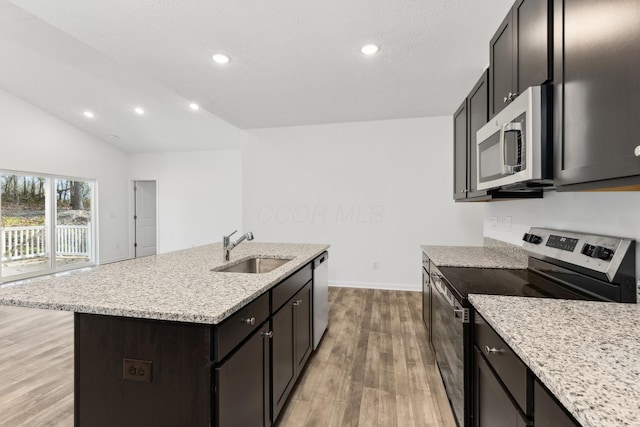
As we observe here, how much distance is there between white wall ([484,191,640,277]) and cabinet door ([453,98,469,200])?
38 cm

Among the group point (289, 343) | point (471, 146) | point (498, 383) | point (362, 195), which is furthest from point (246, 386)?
point (362, 195)

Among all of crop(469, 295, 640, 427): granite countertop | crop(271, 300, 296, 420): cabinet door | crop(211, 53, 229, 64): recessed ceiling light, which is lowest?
crop(271, 300, 296, 420): cabinet door

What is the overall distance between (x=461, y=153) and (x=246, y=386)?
95.3 inches

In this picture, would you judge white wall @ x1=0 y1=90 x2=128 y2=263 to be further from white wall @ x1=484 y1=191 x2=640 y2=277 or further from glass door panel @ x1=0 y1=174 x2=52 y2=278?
white wall @ x1=484 y1=191 x2=640 y2=277

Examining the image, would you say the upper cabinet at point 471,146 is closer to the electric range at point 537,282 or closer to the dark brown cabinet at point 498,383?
the electric range at point 537,282

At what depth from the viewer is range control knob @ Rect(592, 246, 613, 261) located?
127cm

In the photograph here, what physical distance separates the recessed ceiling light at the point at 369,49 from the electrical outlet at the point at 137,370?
265 cm

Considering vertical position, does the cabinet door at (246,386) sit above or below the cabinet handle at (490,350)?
below

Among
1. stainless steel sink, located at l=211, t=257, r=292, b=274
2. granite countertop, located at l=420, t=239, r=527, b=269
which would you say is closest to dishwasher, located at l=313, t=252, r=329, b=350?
stainless steel sink, located at l=211, t=257, r=292, b=274

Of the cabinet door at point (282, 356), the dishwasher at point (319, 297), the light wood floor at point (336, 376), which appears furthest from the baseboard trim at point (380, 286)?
the cabinet door at point (282, 356)

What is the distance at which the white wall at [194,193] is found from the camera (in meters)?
6.74

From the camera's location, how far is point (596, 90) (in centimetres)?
93

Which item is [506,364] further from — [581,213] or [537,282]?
[581,213]

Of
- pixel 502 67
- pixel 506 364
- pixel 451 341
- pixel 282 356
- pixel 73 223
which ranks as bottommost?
pixel 282 356
